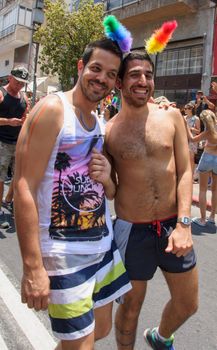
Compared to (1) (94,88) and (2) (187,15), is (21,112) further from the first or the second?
(2) (187,15)

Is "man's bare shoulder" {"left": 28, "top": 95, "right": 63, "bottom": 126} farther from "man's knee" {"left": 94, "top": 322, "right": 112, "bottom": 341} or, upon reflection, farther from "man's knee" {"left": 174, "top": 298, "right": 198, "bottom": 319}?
"man's knee" {"left": 174, "top": 298, "right": 198, "bottom": 319}

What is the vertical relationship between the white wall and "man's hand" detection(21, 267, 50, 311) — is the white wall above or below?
above

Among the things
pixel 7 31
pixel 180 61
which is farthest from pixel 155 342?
pixel 7 31

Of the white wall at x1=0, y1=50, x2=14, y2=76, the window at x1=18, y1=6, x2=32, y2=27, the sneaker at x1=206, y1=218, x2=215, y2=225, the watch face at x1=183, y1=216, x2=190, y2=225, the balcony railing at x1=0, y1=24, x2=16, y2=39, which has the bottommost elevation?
the sneaker at x1=206, y1=218, x2=215, y2=225

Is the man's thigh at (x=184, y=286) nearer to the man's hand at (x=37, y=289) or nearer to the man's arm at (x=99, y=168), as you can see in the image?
the man's arm at (x=99, y=168)

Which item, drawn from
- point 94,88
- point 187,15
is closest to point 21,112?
point 94,88

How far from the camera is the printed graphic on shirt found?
6.39 feet

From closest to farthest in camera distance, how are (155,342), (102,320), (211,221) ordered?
(102,320) < (155,342) < (211,221)

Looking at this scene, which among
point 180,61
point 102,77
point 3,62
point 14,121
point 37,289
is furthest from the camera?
point 3,62

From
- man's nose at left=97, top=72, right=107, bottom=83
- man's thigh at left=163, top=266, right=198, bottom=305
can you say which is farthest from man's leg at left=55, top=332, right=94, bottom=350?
man's nose at left=97, top=72, right=107, bottom=83

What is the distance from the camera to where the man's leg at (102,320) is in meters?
2.19

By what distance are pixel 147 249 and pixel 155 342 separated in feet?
2.37

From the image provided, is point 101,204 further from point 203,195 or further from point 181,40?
point 181,40

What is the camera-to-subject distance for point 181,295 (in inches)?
101
